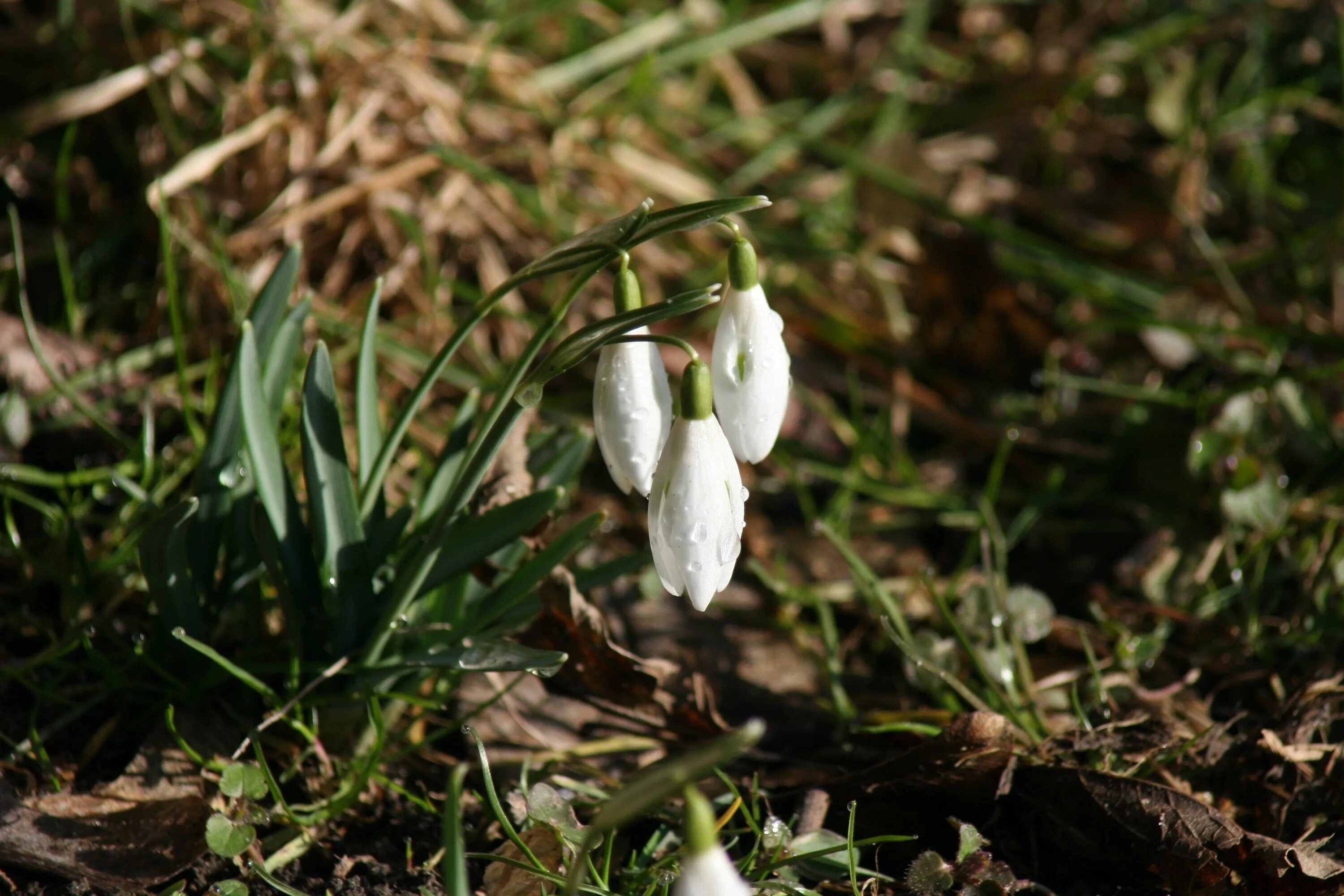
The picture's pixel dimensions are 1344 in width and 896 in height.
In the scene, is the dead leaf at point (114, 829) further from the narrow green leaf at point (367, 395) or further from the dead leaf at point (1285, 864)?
the dead leaf at point (1285, 864)

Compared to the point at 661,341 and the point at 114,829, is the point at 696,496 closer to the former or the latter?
the point at 661,341

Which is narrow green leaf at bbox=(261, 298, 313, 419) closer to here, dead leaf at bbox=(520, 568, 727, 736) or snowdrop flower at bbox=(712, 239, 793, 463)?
dead leaf at bbox=(520, 568, 727, 736)

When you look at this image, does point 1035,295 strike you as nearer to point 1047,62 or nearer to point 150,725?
point 1047,62

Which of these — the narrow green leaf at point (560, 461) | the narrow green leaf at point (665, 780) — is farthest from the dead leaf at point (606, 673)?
the narrow green leaf at point (665, 780)

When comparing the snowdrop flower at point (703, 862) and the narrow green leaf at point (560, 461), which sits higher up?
the snowdrop flower at point (703, 862)

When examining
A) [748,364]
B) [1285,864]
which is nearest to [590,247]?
[748,364]
